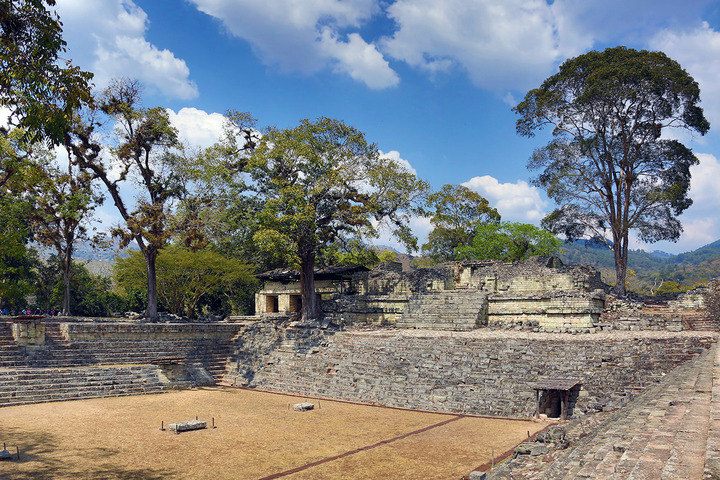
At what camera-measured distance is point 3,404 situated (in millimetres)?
14914

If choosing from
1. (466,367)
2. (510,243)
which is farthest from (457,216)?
(466,367)

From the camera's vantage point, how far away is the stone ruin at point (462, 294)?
73.9 feet

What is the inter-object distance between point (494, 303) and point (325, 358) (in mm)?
9620

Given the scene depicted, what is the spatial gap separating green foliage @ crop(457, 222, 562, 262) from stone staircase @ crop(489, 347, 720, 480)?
30487 mm

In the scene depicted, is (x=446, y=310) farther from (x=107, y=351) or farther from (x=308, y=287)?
(x=107, y=351)

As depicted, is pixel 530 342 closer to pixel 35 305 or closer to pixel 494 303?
pixel 494 303

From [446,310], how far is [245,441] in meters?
15.4

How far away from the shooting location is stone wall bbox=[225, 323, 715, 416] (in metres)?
14.4

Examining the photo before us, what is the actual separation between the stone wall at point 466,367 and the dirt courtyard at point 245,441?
107 cm

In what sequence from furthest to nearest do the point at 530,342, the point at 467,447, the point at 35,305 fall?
1. the point at 35,305
2. the point at 530,342
3. the point at 467,447

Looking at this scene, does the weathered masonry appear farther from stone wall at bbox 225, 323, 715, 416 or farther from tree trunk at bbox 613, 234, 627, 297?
tree trunk at bbox 613, 234, 627, 297

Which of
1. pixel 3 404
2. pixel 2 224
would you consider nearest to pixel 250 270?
pixel 2 224

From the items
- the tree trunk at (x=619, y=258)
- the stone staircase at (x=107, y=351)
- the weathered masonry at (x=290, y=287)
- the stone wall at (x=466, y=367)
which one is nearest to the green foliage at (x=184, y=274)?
the weathered masonry at (x=290, y=287)

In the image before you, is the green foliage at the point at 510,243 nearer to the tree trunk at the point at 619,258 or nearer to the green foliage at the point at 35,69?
the tree trunk at the point at 619,258
